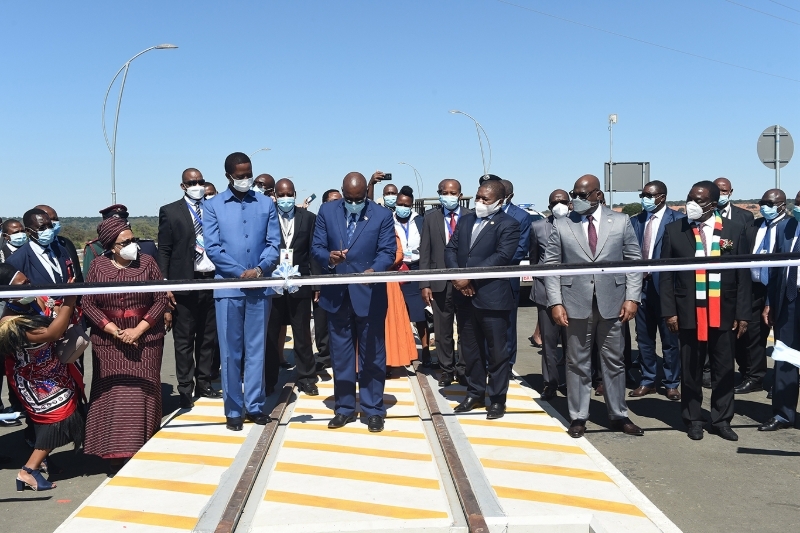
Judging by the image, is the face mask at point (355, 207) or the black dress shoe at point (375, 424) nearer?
the black dress shoe at point (375, 424)

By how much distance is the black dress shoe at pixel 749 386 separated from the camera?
354 inches

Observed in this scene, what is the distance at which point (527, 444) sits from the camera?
665cm

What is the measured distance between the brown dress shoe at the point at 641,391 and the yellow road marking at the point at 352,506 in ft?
14.4

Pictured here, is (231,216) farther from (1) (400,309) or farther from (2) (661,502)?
(2) (661,502)

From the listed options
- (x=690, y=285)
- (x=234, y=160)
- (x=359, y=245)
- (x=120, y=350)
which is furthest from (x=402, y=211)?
(x=120, y=350)

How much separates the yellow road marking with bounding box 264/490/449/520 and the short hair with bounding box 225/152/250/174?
3135 millimetres

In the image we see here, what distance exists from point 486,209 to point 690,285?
200 cm

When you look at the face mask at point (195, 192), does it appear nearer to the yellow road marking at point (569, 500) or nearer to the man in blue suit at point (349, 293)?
the man in blue suit at point (349, 293)

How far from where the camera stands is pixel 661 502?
5395 millimetres

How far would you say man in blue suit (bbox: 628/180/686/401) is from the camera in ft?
28.4

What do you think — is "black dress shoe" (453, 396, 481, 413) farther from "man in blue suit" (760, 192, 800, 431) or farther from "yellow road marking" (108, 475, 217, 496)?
"yellow road marking" (108, 475, 217, 496)

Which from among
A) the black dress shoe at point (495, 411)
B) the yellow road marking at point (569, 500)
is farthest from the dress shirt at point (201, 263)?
the yellow road marking at point (569, 500)

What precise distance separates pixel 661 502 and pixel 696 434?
1.78m

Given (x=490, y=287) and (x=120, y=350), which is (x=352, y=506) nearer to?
(x=120, y=350)
